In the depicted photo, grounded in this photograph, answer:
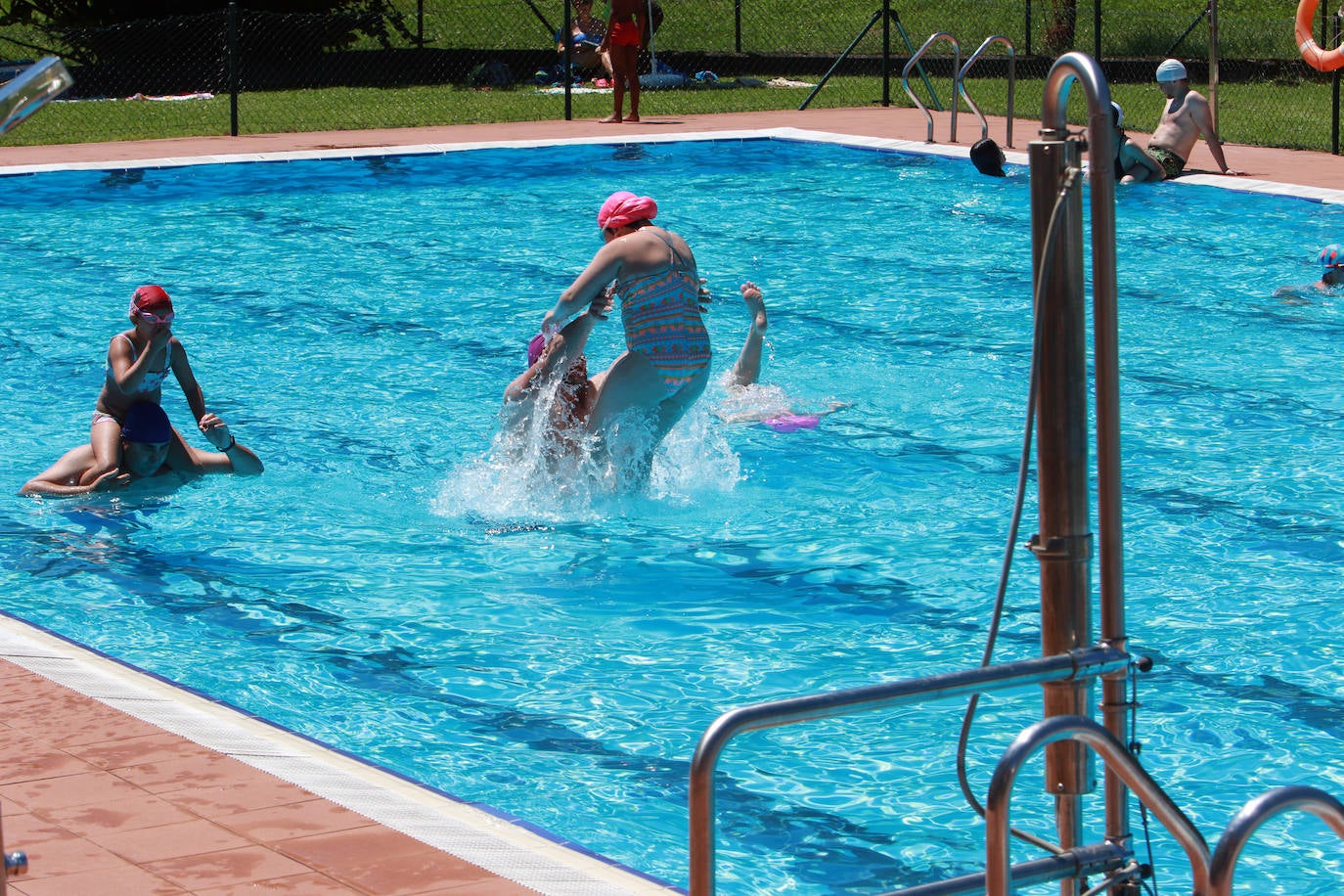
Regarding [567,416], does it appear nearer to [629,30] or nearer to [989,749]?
[989,749]

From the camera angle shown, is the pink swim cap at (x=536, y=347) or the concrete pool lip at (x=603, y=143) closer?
the pink swim cap at (x=536, y=347)

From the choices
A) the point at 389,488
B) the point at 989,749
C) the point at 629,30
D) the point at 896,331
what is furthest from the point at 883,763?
the point at 629,30

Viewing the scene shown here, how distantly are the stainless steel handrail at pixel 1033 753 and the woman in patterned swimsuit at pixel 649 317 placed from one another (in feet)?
14.0

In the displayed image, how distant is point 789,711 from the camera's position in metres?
2.61

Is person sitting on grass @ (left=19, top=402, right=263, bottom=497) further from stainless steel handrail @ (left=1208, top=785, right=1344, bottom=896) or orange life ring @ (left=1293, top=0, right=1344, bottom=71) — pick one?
orange life ring @ (left=1293, top=0, right=1344, bottom=71)

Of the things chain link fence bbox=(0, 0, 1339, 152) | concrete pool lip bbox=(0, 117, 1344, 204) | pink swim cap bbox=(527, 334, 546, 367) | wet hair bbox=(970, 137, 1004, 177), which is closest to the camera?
wet hair bbox=(970, 137, 1004, 177)

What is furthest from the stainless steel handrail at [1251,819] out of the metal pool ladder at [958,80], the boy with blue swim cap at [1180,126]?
the metal pool ladder at [958,80]

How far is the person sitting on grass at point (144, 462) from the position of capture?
748cm

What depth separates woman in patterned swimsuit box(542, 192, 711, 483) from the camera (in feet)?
22.4

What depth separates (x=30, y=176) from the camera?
1576 centimetres

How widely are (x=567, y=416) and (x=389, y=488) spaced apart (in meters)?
1.19

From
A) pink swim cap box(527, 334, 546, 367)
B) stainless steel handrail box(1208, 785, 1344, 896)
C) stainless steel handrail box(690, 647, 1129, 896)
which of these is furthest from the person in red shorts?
stainless steel handrail box(1208, 785, 1344, 896)

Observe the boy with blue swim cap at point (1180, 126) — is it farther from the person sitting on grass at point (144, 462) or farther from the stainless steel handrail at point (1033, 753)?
the stainless steel handrail at point (1033, 753)

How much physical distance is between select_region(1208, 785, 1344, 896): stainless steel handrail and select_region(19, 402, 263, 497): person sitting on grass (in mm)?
5556
